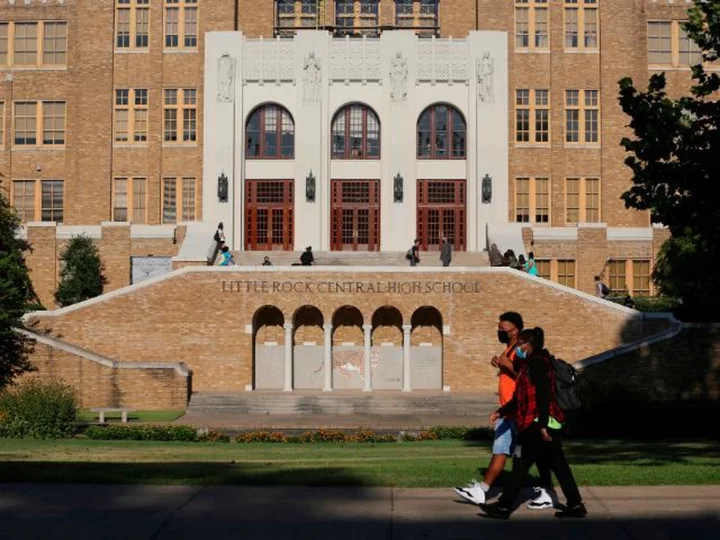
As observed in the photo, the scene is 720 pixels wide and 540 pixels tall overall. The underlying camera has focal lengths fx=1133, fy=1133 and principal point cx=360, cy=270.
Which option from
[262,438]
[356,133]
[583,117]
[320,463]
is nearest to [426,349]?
[356,133]

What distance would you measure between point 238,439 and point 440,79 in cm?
2669

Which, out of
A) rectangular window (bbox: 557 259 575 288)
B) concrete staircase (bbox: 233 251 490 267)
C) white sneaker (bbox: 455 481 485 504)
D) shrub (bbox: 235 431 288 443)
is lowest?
shrub (bbox: 235 431 288 443)

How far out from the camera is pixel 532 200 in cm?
5219

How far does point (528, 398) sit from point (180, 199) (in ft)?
137

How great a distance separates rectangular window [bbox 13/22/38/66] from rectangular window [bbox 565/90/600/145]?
82.1ft

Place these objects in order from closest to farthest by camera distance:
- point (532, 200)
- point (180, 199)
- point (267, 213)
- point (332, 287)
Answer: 1. point (332, 287)
2. point (267, 213)
3. point (532, 200)
4. point (180, 199)

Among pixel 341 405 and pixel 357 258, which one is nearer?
pixel 341 405

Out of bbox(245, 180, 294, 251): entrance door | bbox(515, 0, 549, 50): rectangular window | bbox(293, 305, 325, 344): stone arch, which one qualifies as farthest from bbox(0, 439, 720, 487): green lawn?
bbox(515, 0, 549, 50): rectangular window

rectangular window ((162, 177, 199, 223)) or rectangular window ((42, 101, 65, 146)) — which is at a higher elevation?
rectangular window ((42, 101, 65, 146))

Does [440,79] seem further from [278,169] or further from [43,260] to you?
[43,260]

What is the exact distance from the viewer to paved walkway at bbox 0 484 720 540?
35.6 ft

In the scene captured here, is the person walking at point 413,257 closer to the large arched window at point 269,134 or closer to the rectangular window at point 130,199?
the large arched window at point 269,134

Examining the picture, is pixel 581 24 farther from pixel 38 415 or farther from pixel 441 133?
pixel 38 415

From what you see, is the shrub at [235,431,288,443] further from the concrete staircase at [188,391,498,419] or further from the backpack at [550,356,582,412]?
the backpack at [550,356,582,412]
